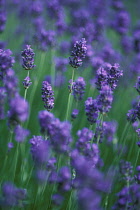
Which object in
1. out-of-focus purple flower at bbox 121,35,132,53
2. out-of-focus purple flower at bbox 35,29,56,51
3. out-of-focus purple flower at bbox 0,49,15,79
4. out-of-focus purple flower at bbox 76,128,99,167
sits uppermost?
out-of-focus purple flower at bbox 121,35,132,53

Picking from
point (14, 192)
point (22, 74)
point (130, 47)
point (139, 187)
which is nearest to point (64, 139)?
point (14, 192)

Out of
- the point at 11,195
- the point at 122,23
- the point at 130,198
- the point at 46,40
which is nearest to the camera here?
the point at 11,195

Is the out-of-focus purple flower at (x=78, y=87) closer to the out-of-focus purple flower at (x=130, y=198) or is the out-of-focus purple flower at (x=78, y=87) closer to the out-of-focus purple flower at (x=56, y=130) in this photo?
the out-of-focus purple flower at (x=56, y=130)

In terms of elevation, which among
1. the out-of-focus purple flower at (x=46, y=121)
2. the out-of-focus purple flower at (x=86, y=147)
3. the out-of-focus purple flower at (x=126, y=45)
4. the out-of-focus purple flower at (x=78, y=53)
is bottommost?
the out-of-focus purple flower at (x=86, y=147)

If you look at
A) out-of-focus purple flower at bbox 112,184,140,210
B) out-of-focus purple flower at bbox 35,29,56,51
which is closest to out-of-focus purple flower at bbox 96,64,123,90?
out-of-focus purple flower at bbox 112,184,140,210

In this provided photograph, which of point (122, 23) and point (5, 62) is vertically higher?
point (122, 23)

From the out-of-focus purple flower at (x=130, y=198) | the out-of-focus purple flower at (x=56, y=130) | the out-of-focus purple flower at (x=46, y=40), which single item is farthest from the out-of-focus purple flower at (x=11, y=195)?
the out-of-focus purple flower at (x=46, y=40)

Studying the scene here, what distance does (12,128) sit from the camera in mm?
2150

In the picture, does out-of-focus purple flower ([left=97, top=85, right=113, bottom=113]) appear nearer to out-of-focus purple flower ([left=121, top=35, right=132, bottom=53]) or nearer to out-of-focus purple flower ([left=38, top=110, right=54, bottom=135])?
out-of-focus purple flower ([left=38, top=110, right=54, bottom=135])

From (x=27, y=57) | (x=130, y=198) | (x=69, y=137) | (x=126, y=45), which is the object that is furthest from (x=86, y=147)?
(x=126, y=45)

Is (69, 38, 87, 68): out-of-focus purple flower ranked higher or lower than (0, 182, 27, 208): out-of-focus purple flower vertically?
higher

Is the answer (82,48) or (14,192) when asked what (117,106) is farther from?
(14,192)

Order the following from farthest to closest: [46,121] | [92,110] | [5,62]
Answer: [92,110]
[5,62]
[46,121]

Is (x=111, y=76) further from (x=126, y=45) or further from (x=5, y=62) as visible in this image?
(x=126, y=45)
